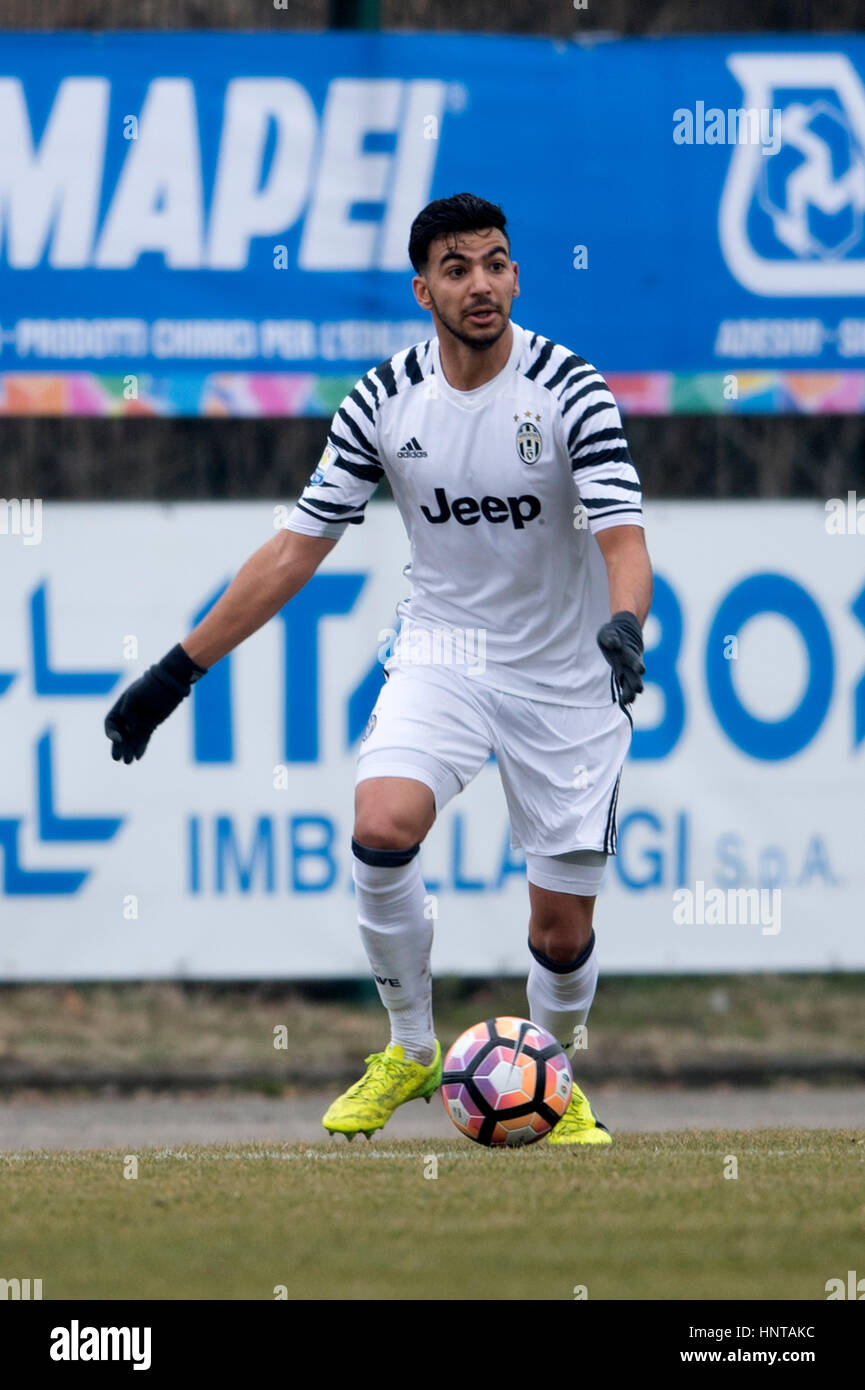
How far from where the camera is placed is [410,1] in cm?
988

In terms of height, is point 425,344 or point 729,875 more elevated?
point 425,344

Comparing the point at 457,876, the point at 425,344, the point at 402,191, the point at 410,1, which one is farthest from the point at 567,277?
the point at 425,344

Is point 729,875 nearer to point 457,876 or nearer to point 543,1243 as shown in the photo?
point 457,876

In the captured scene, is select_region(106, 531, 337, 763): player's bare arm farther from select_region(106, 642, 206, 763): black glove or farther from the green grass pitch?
the green grass pitch

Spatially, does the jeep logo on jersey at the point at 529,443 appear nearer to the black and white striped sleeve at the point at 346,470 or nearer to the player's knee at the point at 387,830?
the black and white striped sleeve at the point at 346,470

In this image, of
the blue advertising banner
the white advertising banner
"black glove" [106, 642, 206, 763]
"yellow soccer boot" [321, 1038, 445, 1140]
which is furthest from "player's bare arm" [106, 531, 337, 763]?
the blue advertising banner

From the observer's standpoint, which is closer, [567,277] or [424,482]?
[424,482]

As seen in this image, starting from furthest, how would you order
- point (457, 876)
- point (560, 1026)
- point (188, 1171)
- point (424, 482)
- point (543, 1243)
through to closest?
point (457, 876)
point (560, 1026)
point (424, 482)
point (188, 1171)
point (543, 1243)

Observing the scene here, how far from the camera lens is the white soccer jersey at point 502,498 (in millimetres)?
5770

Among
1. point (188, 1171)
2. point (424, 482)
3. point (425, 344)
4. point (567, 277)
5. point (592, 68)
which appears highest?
point (592, 68)

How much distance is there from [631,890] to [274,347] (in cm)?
287

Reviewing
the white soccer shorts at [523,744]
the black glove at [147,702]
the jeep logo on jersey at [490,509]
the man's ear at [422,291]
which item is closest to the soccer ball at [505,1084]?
the white soccer shorts at [523,744]

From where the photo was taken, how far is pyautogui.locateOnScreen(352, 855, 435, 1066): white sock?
5.68 metres
